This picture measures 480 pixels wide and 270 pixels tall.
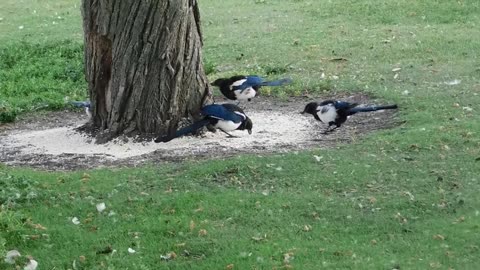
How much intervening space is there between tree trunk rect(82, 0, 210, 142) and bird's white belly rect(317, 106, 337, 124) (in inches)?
44.8

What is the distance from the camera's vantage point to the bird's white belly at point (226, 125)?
7.73 metres

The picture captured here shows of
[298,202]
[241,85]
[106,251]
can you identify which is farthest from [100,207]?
[241,85]

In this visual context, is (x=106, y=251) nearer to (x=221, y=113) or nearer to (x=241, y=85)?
(x=221, y=113)

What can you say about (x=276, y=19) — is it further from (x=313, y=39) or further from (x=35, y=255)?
(x=35, y=255)

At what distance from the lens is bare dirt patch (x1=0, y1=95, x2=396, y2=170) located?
24.6 feet

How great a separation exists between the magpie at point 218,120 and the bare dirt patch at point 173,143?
12 cm

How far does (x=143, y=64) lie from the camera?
7.69m

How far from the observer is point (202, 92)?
8.16 metres

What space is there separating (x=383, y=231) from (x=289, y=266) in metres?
0.86

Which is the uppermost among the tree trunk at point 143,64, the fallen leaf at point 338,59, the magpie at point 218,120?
the tree trunk at point 143,64

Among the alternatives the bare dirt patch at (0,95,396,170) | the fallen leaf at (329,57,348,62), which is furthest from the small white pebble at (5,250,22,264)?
the fallen leaf at (329,57,348,62)

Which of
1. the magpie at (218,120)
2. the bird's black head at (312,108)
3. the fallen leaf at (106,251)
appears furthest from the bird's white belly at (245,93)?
the fallen leaf at (106,251)

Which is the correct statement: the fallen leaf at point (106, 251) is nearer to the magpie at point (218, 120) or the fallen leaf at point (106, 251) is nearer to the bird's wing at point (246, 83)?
the magpie at point (218, 120)

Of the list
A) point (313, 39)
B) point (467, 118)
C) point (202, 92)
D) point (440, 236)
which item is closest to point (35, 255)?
point (440, 236)
